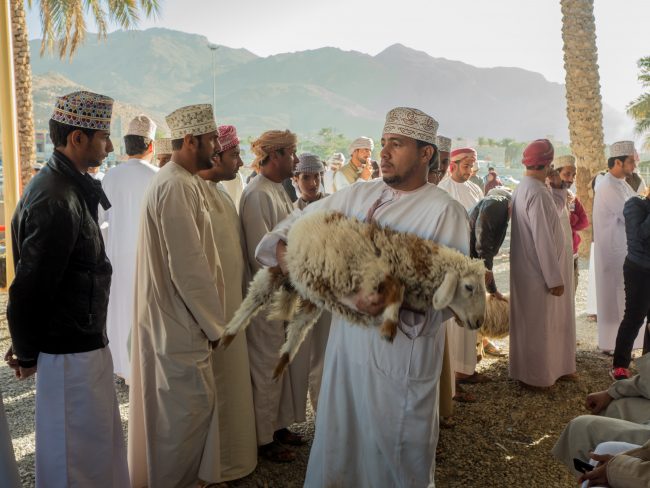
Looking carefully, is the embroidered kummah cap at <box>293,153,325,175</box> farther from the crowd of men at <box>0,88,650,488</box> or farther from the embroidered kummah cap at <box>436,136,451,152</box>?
the embroidered kummah cap at <box>436,136,451,152</box>

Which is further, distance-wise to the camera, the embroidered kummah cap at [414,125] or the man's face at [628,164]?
the man's face at [628,164]

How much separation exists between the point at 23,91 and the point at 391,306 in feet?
37.7

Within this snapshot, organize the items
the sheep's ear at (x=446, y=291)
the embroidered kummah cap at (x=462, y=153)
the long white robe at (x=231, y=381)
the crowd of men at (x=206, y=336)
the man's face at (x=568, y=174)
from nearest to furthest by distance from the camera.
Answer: the sheep's ear at (x=446, y=291) → the crowd of men at (x=206, y=336) → the long white robe at (x=231, y=381) → the embroidered kummah cap at (x=462, y=153) → the man's face at (x=568, y=174)

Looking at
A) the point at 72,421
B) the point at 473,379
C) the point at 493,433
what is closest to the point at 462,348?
the point at 473,379

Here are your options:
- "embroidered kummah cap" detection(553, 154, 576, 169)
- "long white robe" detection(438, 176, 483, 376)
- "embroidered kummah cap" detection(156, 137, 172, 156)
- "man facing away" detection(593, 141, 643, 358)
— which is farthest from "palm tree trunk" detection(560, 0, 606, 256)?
"embroidered kummah cap" detection(156, 137, 172, 156)

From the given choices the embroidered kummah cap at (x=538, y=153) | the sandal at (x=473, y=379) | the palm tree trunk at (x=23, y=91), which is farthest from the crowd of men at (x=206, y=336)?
the palm tree trunk at (x=23, y=91)

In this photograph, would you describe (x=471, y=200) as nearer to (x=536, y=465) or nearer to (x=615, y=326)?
(x=615, y=326)

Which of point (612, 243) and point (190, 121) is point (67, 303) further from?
point (612, 243)

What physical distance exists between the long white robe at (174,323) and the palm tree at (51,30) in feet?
A: 32.2

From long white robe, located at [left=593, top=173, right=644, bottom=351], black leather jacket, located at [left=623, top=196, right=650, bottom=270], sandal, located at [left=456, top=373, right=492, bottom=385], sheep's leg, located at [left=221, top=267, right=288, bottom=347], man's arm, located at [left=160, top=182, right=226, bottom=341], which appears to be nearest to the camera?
sheep's leg, located at [left=221, top=267, right=288, bottom=347]

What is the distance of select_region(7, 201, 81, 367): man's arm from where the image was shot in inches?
93.5

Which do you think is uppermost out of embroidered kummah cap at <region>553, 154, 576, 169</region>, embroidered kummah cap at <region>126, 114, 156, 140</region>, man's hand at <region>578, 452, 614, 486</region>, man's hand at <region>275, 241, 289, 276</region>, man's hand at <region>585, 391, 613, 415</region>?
embroidered kummah cap at <region>126, 114, 156, 140</region>

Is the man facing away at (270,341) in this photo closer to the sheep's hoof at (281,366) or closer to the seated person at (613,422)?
the sheep's hoof at (281,366)

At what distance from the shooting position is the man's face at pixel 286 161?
4.01 m
